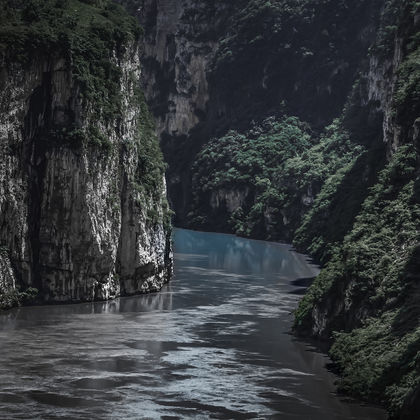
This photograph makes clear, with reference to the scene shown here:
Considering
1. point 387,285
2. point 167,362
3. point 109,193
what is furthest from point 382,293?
point 109,193

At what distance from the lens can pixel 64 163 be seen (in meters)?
89.0

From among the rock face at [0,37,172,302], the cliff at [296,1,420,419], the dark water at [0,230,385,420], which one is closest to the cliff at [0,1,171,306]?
the rock face at [0,37,172,302]

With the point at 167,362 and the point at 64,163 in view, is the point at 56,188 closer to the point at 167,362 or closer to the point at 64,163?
the point at 64,163

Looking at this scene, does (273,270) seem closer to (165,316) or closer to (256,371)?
(165,316)

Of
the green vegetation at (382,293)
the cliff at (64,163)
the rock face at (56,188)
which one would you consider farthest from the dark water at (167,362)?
the cliff at (64,163)

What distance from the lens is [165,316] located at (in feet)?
282

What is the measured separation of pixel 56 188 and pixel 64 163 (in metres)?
2.53

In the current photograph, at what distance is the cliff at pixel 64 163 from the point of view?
85.9 metres

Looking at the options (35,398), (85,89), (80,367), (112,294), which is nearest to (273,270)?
(112,294)

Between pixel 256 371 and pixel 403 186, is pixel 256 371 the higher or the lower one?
the lower one

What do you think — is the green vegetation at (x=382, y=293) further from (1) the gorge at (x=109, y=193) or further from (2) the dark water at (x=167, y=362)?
(2) the dark water at (x=167, y=362)

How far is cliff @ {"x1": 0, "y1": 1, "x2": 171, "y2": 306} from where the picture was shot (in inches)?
3383

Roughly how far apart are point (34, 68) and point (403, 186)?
36.6 metres

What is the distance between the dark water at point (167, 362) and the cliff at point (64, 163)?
400 cm
